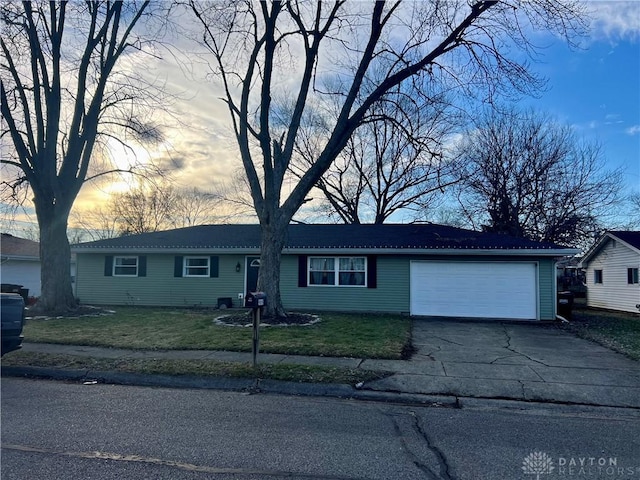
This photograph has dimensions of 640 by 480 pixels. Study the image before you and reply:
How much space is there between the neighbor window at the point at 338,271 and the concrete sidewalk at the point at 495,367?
223 inches

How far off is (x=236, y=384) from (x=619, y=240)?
2248 cm

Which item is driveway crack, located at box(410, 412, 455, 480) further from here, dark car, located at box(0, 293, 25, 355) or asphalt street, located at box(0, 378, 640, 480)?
dark car, located at box(0, 293, 25, 355)

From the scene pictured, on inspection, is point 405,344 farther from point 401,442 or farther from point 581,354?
point 401,442

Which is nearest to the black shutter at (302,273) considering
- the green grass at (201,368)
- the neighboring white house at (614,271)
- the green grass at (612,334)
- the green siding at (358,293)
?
the green siding at (358,293)

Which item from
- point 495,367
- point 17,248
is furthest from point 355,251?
point 17,248

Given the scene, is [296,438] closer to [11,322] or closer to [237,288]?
[11,322]

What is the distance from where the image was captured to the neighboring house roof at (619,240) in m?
20.6

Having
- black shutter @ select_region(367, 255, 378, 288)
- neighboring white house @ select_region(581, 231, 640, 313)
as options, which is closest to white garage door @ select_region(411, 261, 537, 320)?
black shutter @ select_region(367, 255, 378, 288)

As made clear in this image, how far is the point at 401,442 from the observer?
4.27 metres

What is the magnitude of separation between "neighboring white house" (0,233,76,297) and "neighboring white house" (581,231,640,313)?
98.7 ft

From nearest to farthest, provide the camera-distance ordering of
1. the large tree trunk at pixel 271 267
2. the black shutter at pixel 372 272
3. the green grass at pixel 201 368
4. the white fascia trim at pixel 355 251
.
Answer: the green grass at pixel 201 368 < the large tree trunk at pixel 271 267 < the white fascia trim at pixel 355 251 < the black shutter at pixel 372 272

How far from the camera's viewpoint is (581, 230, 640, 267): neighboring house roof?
20.6 meters

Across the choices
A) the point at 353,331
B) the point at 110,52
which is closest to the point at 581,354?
the point at 353,331

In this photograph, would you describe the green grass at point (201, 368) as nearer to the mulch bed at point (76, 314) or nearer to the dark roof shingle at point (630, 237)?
the mulch bed at point (76, 314)
